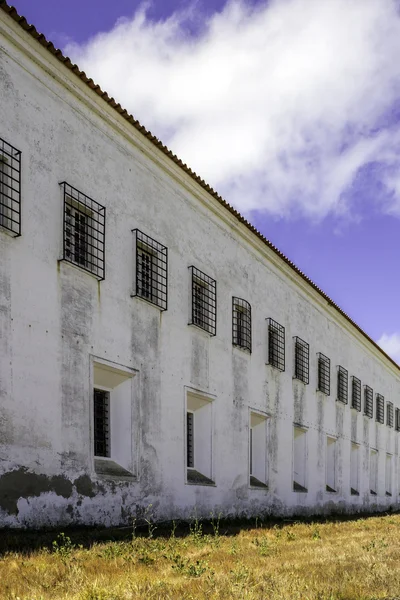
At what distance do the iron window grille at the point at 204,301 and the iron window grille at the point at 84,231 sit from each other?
3.58 meters

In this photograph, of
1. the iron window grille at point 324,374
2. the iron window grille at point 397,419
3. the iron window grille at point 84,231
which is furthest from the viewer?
the iron window grille at point 397,419

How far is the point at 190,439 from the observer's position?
656 inches

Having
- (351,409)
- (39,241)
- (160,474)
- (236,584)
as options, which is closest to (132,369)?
(160,474)

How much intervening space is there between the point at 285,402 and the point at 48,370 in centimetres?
1127

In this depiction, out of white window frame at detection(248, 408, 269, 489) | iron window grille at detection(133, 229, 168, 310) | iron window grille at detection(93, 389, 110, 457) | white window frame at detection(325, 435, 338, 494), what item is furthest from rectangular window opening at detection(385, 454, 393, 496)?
iron window grille at detection(93, 389, 110, 457)

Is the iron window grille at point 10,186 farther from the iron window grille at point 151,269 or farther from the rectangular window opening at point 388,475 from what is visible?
the rectangular window opening at point 388,475

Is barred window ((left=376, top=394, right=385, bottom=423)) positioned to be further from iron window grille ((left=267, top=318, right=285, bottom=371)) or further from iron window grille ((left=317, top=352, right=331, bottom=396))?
iron window grille ((left=267, top=318, right=285, bottom=371))

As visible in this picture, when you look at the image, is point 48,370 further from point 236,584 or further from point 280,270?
point 280,270

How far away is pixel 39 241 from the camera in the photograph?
1149 centimetres

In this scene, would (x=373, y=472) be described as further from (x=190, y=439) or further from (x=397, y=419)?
(x=190, y=439)

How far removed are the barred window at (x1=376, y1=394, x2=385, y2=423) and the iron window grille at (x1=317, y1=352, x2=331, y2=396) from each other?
8.54m

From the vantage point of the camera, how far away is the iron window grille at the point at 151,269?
14362 millimetres

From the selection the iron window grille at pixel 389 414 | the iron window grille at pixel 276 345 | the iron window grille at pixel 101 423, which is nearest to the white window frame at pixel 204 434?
the iron window grille at pixel 101 423

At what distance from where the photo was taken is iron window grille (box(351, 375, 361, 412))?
29138 millimetres
